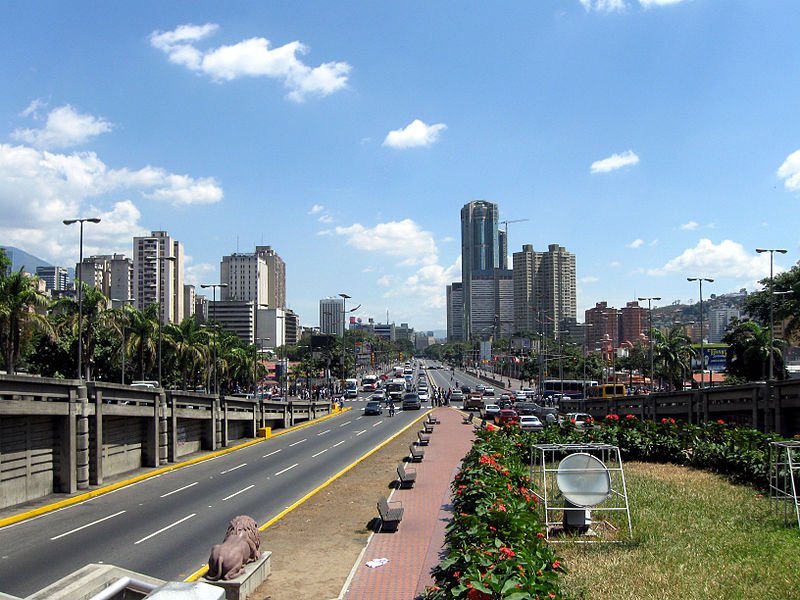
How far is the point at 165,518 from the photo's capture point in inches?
840

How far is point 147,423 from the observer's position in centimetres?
3272

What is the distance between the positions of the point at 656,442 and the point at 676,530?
1401 centimetres

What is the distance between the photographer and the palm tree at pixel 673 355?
3438 inches

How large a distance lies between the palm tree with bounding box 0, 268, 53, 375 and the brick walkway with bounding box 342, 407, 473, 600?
79.0ft

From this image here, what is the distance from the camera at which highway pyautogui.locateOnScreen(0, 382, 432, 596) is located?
1578cm

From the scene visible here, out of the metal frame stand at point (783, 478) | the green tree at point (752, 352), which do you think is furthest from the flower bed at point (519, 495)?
the green tree at point (752, 352)

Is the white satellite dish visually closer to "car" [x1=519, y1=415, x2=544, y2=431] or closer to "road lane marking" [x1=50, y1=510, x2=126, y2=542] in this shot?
"road lane marking" [x1=50, y1=510, x2=126, y2=542]

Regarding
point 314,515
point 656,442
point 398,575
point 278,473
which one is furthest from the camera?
point 278,473

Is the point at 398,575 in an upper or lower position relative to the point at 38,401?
lower

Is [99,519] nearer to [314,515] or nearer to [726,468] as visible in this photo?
[314,515]

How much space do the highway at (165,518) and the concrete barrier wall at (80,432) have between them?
132 cm

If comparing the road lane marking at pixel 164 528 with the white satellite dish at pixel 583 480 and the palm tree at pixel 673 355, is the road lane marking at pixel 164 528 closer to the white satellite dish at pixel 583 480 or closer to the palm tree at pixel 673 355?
the white satellite dish at pixel 583 480

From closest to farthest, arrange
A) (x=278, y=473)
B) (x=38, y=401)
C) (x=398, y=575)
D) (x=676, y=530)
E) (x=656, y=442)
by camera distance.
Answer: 1. (x=398, y=575)
2. (x=676, y=530)
3. (x=38, y=401)
4. (x=656, y=442)
5. (x=278, y=473)

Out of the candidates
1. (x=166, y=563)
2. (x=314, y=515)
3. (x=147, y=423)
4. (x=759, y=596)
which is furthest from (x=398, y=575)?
(x=147, y=423)
